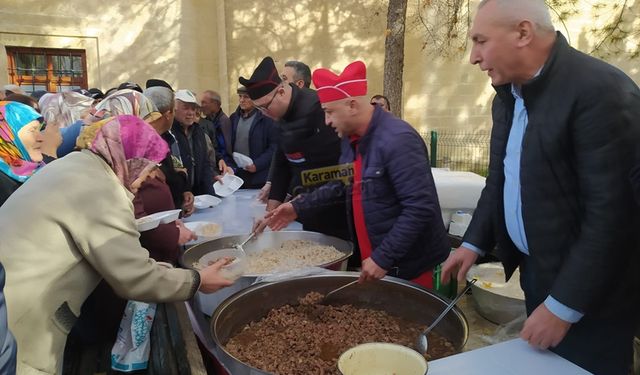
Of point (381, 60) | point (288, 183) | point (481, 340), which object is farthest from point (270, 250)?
point (381, 60)

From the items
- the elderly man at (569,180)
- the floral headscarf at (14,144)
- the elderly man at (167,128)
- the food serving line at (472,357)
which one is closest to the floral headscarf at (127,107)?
the elderly man at (167,128)

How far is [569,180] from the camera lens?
1.21 m

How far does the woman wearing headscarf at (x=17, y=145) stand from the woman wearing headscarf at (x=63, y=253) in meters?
1.13

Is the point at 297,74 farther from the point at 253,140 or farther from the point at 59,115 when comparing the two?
the point at 59,115

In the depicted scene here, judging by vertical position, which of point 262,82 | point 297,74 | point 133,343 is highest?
point 297,74

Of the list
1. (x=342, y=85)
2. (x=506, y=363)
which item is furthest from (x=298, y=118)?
(x=506, y=363)

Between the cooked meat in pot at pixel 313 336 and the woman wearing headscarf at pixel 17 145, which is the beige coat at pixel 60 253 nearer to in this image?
the cooked meat in pot at pixel 313 336

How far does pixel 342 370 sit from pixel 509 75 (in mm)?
876

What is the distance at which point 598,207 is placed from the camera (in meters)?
1.13

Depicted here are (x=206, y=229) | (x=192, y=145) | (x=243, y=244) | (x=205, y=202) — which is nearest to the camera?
(x=243, y=244)

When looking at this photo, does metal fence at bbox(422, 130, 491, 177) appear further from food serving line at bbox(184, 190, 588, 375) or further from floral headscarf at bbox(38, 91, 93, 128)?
food serving line at bbox(184, 190, 588, 375)

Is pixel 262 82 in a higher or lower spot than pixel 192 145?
higher

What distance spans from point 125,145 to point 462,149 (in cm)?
1072

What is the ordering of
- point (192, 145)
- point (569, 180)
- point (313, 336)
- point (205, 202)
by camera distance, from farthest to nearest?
point (192, 145) → point (205, 202) → point (313, 336) → point (569, 180)
